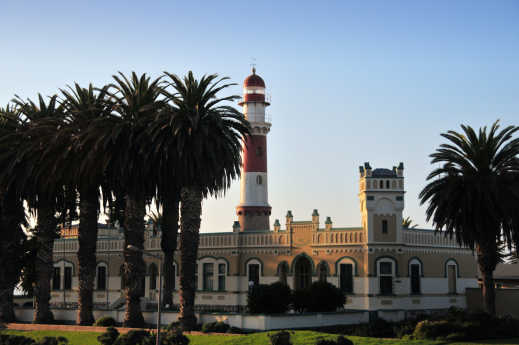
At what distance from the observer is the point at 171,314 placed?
154ft

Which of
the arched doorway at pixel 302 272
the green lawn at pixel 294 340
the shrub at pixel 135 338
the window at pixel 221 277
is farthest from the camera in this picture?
the window at pixel 221 277

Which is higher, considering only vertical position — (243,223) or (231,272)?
(243,223)

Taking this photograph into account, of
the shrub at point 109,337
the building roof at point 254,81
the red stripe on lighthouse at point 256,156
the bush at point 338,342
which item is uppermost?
the building roof at point 254,81

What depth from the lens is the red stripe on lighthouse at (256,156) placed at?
222 feet

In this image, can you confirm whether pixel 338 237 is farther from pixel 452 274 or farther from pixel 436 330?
pixel 436 330

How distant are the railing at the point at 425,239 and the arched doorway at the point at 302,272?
8.72m

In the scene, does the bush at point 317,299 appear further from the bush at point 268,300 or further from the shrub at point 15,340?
the shrub at point 15,340

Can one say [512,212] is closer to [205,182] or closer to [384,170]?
[384,170]

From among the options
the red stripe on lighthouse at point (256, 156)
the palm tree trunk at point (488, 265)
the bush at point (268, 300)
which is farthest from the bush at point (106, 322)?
the palm tree trunk at point (488, 265)

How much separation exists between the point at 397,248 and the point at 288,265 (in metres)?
9.75

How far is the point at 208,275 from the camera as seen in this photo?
63.9 metres

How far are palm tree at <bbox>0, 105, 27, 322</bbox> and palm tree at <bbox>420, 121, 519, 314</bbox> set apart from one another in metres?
30.7

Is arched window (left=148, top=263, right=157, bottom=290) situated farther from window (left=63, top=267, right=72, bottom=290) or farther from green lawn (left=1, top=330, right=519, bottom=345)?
green lawn (left=1, top=330, right=519, bottom=345)

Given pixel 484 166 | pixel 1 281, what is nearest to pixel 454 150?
pixel 484 166
